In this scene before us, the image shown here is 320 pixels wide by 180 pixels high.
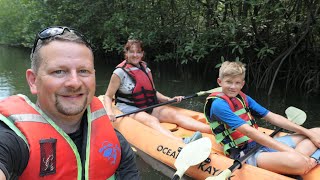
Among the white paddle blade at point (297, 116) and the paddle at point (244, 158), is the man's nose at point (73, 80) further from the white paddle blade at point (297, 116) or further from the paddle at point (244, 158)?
the white paddle blade at point (297, 116)

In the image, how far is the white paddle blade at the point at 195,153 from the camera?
2.39 metres

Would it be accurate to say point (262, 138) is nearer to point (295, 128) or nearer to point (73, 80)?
point (295, 128)

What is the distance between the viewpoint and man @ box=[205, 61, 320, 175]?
2219 millimetres

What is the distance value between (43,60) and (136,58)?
268cm

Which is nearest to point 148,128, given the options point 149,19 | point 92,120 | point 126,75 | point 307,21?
point 126,75

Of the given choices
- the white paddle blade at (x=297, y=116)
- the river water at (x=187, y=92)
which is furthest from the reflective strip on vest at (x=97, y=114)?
the white paddle blade at (x=297, y=116)

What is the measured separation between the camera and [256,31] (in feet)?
19.9

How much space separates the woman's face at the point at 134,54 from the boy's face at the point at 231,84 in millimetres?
1354

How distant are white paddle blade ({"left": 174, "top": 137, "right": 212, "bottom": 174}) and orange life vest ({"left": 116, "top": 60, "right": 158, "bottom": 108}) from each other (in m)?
1.28

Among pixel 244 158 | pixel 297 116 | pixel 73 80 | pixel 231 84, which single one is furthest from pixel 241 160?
pixel 73 80

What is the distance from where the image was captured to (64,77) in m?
0.97

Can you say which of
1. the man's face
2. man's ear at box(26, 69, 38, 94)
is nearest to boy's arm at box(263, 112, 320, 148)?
the man's face

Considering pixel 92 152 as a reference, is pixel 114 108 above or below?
below

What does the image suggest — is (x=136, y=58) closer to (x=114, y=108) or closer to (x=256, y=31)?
(x=114, y=108)
